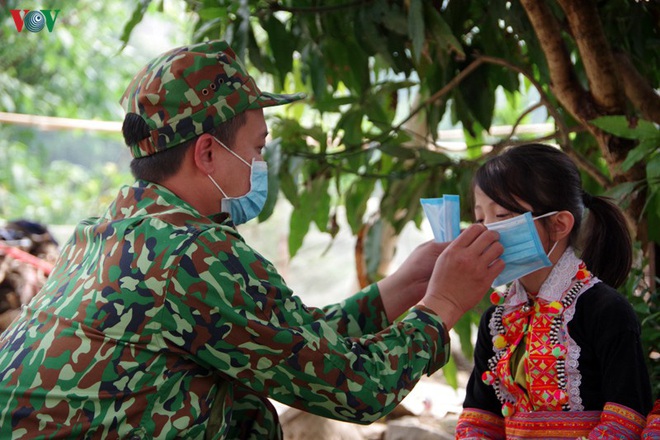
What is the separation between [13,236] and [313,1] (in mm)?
1840

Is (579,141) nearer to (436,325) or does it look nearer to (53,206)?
(436,325)

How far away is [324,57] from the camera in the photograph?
2.49m

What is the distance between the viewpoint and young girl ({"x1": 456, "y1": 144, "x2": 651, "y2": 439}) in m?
1.43

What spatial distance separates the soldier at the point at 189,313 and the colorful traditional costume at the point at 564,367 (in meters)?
0.15

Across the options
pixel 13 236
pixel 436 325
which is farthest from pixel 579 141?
pixel 13 236

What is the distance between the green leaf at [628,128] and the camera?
169 centimetres

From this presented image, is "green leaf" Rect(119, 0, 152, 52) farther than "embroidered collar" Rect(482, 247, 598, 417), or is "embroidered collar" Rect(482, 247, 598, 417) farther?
"green leaf" Rect(119, 0, 152, 52)

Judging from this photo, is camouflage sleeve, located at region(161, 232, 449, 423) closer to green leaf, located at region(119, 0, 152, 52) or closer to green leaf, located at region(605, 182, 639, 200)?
green leaf, located at region(605, 182, 639, 200)

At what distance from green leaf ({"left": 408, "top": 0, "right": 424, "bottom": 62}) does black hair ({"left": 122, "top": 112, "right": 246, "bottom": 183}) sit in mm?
556

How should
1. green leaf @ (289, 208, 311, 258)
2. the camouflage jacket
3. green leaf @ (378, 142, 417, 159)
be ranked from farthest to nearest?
green leaf @ (289, 208, 311, 258) → green leaf @ (378, 142, 417, 159) → the camouflage jacket

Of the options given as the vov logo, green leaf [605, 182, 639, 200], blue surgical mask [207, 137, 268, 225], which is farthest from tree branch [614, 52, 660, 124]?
the vov logo

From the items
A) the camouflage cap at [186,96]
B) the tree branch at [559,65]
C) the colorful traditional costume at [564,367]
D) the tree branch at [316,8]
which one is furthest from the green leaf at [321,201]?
→ the camouflage cap at [186,96]

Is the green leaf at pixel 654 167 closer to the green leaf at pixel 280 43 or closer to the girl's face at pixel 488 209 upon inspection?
the girl's face at pixel 488 209

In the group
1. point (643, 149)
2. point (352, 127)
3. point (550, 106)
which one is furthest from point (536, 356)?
point (352, 127)
